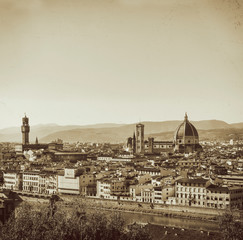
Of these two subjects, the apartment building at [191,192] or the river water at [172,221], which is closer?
the river water at [172,221]

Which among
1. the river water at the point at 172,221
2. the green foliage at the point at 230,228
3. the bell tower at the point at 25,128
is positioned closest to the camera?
the green foliage at the point at 230,228

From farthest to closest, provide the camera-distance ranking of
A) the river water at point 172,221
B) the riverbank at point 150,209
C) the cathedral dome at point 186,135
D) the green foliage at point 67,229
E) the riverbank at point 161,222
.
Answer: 1. the cathedral dome at point 186,135
2. the riverbank at point 150,209
3. the river water at point 172,221
4. the riverbank at point 161,222
5. the green foliage at point 67,229

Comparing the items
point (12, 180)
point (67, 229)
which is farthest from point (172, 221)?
point (12, 180)

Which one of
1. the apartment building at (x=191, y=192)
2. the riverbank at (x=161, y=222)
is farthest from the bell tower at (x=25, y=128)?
the apartment building at (x=191, y=192)

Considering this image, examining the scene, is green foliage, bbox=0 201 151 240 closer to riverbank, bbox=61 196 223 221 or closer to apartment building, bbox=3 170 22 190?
riverbank, bbox=61 196 223 221

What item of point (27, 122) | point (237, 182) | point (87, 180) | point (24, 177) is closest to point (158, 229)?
point (237, 182)

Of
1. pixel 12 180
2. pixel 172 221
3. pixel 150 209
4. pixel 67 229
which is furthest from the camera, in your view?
pixel 12 180

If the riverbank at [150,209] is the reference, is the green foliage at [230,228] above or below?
above

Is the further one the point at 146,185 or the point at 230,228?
the point at 146,185

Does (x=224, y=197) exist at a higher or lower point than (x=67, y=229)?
lower

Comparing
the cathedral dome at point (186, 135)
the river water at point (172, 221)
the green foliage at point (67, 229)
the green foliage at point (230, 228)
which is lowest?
the river water at point (172, 221)

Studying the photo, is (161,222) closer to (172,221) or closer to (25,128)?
(172,221)

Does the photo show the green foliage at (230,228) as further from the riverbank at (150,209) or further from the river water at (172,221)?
the riverbank at (150,209)
